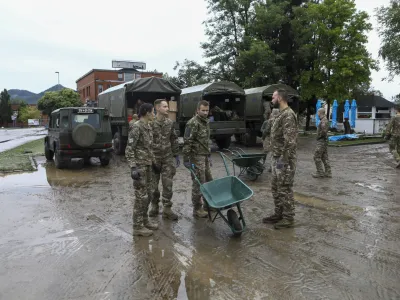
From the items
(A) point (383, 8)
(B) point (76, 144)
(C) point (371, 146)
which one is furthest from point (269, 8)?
(B) point (76, 144)

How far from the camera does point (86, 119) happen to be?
37.3 feet

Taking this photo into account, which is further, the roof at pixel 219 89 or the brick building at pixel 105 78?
the brick building at pixel 105 78

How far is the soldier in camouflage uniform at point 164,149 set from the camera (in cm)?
591

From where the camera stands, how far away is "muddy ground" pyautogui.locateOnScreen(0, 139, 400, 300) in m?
3.68

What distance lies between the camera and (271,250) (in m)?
4.64

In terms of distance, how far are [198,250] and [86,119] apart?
782 cm

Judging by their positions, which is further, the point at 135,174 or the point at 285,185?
the point at 285,185

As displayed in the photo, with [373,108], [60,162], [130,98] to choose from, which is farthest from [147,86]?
[373,108]

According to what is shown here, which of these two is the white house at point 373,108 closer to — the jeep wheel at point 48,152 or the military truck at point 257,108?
the military truck at point 257,108

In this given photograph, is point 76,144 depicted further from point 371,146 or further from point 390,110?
point 390,110

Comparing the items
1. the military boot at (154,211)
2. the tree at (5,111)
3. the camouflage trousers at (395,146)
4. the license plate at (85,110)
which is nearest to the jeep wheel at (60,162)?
the license plate at (85,110)

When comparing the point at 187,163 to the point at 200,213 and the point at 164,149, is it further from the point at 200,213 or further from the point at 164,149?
the point at 200,213

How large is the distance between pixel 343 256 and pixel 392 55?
19536mm

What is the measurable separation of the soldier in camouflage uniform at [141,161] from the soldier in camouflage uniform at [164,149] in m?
0.44
